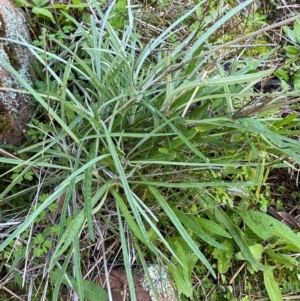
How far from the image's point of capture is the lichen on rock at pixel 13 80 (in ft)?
4.14

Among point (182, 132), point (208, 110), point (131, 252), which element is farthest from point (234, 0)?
point (131, 252)

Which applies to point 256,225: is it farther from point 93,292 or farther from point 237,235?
point 93,292

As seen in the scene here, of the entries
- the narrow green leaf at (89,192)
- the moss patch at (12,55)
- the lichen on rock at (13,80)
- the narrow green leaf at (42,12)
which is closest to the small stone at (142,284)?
the narrow green leaf at (89,192)

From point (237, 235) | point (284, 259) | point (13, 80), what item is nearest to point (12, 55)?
point (13, 80)

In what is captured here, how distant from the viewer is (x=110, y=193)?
4.29ft

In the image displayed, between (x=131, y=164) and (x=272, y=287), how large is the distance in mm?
692

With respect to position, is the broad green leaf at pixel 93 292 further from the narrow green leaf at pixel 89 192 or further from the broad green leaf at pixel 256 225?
the broad green leaf at pixel 256 225

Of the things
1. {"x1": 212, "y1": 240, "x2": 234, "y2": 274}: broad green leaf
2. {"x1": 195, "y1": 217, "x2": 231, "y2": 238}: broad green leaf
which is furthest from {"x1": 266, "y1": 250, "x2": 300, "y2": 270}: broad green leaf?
Answer: {"x1": 195, "y1": 217, "x2": 231, "y2": 238}: broad green leaf

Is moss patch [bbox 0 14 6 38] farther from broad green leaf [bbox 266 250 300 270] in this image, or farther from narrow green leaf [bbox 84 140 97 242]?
broad green leaf [bbox 266 250 300 270]

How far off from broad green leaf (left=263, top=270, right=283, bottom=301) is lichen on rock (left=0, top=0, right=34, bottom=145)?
3.06 feet

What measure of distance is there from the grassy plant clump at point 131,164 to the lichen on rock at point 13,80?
0.15ft

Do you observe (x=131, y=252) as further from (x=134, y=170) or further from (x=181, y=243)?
(x=134, y=170)

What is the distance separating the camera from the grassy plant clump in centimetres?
115

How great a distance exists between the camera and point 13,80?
1287 mm
